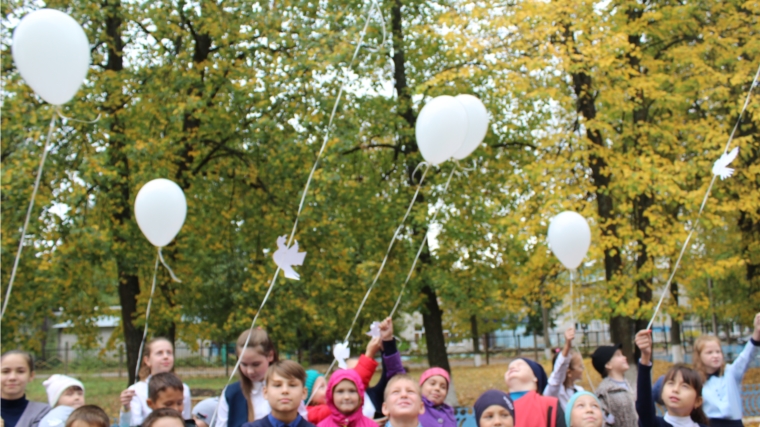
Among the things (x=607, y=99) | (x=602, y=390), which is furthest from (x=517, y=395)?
(x=607, y=99)

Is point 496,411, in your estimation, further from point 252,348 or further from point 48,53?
point 48,53

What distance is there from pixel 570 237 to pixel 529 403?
103 inches

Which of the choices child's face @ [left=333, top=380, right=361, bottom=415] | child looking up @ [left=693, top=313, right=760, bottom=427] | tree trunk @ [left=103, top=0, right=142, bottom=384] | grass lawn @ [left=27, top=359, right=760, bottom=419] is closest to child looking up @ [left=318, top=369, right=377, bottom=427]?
child's face @ [left=333, top=380, right=361, bottom=415]

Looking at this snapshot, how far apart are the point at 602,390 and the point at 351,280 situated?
9178 millimetres

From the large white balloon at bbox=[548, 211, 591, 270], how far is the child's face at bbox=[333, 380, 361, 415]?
10.3ft

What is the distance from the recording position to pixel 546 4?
11031mm

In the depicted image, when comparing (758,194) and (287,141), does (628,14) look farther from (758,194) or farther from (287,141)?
(287,141)

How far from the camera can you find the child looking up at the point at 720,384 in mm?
5023

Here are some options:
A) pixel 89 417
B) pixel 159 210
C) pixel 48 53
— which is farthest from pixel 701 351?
pixel 48 53

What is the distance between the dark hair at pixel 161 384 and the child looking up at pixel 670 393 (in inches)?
107

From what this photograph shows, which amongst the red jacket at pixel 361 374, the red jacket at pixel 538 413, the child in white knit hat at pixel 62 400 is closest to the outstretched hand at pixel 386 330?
the red jacket at pixel 361 374

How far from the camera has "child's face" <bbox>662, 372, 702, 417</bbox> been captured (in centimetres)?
450

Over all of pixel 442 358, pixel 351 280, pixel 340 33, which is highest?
pixel 340 33

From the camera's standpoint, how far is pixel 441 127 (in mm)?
6320
